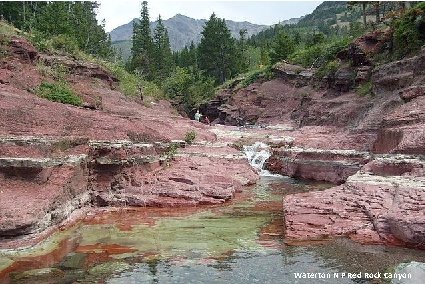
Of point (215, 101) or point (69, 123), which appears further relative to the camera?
point (215, 101)

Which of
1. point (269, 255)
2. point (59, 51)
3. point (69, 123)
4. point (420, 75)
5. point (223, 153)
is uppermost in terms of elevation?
point (59, 51)

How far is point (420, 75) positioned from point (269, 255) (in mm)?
18721

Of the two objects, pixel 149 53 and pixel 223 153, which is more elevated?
pixel 149 53

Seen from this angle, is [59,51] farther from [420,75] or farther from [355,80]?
[420,75]

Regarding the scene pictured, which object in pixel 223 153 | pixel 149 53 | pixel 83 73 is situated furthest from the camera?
pixel 149 53

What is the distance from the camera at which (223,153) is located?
23.7 meters

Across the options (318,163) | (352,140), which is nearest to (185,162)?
(318,163)

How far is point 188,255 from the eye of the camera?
11547 mm

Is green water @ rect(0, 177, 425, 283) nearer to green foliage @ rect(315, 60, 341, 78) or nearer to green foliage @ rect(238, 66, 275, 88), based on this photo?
green foliage @ rect(315, 60, 341, 78)

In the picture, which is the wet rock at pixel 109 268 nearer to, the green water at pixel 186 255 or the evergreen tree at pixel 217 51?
the green water at pixel 186 255

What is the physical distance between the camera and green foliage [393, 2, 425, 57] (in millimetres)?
30000

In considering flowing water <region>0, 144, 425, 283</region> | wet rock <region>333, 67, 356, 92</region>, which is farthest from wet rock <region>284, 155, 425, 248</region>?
wet rock <region>333, 67, 356, 92</region>

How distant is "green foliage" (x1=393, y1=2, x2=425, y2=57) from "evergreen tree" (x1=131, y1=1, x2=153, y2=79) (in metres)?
39.7

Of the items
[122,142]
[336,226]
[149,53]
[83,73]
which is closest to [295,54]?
[149,53]
